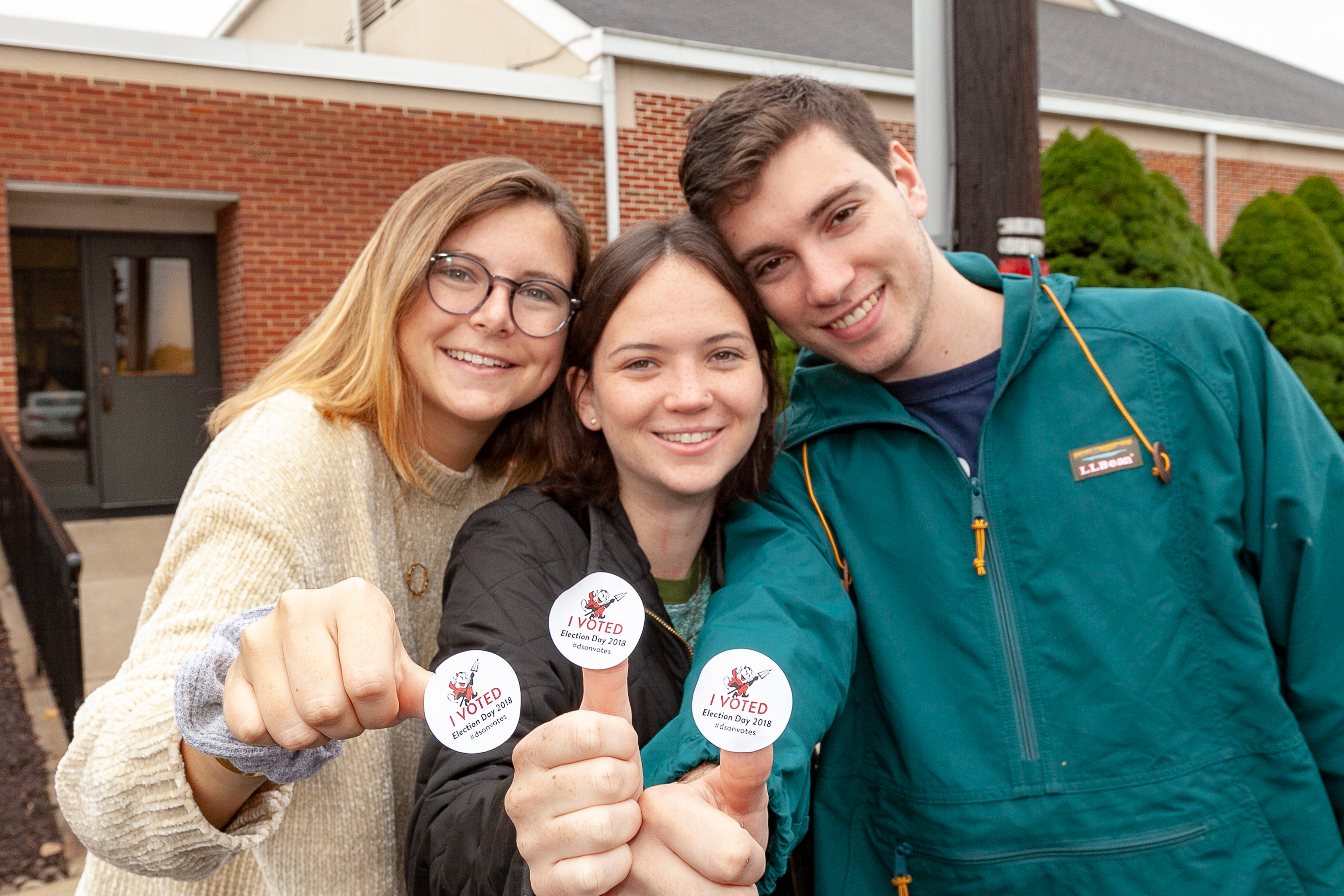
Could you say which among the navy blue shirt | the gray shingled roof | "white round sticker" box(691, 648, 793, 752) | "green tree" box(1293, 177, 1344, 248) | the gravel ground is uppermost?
the gray shingled roof

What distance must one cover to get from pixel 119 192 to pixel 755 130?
8630mm

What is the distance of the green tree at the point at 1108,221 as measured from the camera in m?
7.71

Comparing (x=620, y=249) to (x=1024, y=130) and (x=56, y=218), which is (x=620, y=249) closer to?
(x=1024, y=130)

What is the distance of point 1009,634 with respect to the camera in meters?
1.84

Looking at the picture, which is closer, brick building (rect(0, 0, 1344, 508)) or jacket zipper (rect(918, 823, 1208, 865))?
jacket zipper (rect(918, 823, 1208, 865))

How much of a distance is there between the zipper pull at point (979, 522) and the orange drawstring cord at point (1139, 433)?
1 centimetres

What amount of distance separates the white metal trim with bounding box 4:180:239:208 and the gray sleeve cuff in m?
8.96

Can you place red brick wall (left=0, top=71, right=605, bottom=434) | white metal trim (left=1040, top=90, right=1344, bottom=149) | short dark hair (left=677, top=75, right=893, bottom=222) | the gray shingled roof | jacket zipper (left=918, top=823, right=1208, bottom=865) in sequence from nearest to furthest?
jacket zipper (left=918, top=823, right=1208, bottom=865) < short dark hair (left=677, top=75, right=893, bottom=222) < red brick wall (left=0, top=71, right=605, bottom=434) < the gray shingled roof < white metal trim (left=1040, top=90, right=1344, bottom=149)

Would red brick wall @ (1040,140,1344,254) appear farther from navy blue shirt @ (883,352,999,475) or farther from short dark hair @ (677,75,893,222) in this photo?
navy blue shirt @ (883,352,999,475)

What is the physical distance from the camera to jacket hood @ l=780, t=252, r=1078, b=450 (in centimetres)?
197

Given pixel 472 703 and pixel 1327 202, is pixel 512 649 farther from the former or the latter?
pixel 1327 202

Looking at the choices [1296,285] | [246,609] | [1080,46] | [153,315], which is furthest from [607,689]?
[1080,46]

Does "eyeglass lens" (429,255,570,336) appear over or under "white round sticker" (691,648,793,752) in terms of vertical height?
over

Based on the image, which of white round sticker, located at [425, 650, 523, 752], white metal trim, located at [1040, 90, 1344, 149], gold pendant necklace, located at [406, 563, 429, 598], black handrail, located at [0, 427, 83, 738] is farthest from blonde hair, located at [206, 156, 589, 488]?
white metal trim, located at [1040, 90, 1344, 149]
